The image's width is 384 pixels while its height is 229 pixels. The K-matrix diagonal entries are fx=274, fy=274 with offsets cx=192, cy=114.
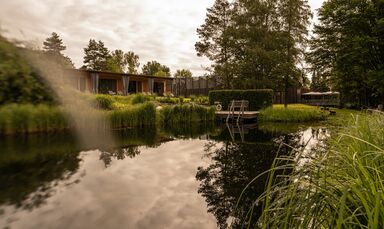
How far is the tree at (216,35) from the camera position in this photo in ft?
91.8

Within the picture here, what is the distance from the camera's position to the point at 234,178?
529cm

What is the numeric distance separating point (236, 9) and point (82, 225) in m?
26.6

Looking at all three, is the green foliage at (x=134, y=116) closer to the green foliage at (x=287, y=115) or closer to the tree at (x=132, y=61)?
the green foliage at (x=287, y=115)

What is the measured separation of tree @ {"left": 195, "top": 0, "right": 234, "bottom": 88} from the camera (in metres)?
28.0

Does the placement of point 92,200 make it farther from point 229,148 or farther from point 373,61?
point 373,61

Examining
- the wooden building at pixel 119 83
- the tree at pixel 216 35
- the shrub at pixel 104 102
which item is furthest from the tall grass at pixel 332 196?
the tree at pixel 216 35

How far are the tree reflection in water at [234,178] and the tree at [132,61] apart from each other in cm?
4460

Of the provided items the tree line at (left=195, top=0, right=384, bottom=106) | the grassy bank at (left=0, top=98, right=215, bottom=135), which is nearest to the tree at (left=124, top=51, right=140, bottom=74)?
the tree line at (left=195, top=0, right=384, bottom=106)

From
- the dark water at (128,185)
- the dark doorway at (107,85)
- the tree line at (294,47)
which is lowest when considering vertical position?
the dark water at (128,185)

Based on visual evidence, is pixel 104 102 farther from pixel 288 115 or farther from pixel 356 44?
pixel 356 44

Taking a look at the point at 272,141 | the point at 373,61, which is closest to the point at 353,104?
the point at 373,61

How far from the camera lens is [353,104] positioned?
26.5m

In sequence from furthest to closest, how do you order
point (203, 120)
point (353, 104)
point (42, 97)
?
point (353, 104), point (203, 120), point (42, 97)

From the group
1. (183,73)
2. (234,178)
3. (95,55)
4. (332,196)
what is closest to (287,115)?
(234,178)
